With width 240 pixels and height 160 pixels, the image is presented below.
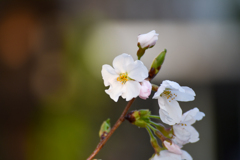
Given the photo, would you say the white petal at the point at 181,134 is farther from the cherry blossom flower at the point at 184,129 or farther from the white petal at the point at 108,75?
the white petal at the point at 108,75

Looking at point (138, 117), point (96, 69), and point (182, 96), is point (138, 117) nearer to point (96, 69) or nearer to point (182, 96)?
point (182, 96)

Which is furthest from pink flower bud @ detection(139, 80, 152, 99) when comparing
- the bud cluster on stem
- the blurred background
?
the blurred background

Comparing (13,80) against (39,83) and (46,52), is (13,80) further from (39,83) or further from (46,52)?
(46,52)

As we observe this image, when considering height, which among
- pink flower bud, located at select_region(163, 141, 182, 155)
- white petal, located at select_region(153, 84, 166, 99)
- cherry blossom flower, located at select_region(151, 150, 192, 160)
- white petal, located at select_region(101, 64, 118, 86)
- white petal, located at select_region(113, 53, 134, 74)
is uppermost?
white petal, located at select_region(113, 53, 134, 74)

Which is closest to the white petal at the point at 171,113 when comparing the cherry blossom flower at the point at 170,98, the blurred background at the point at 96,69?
the cherry blossom flower at the point at 170,98

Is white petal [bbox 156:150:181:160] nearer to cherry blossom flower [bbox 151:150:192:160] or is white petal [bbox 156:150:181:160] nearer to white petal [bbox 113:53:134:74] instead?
cherry blossom flower [bbox 151:150:192:160]
